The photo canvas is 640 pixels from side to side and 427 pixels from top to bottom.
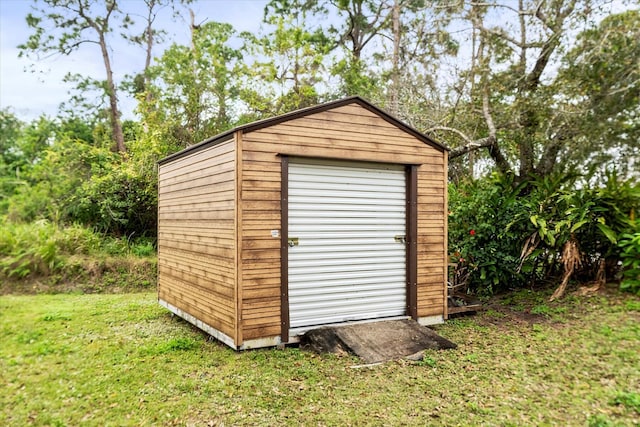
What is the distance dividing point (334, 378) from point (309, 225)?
195cm

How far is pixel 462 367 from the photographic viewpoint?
4652mm

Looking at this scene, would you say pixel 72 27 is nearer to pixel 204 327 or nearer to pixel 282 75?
pixel 282 75

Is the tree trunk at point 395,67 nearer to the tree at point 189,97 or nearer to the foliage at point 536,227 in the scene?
the foliage at point 536,227

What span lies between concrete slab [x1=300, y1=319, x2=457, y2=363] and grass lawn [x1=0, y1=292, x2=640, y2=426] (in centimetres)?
18

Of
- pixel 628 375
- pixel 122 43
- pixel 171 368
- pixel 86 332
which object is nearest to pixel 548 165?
pixel 628 375

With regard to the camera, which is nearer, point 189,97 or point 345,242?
point 345,242

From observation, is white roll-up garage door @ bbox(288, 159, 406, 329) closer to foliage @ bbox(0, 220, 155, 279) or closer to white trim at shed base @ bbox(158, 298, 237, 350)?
white trim at shed base @ bbox(158, 298, 237, 350)

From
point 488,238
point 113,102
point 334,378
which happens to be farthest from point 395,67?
point 334,378

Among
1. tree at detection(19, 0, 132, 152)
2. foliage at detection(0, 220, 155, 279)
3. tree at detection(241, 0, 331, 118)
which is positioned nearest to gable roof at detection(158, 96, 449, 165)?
foliage at detection(0, 220, 155, 279)

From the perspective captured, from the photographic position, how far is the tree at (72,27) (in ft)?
48.8

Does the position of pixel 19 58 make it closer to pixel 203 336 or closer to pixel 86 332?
pixel 86 332

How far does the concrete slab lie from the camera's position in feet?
16.3

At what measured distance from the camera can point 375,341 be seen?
17.1 feet

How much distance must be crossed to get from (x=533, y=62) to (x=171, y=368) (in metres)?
8.25
